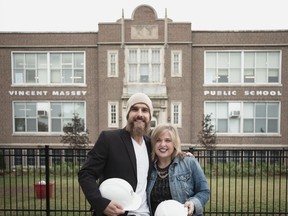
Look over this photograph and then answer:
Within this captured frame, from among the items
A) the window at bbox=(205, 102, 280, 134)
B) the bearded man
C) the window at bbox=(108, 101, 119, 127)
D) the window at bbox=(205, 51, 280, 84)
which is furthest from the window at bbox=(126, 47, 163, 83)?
the bearded man

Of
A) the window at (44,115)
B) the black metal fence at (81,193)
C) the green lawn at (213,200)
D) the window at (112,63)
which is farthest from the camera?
the window at (44,115)

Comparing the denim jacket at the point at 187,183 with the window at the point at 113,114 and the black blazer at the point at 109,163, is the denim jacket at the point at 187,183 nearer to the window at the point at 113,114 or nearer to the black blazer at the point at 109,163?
the black blazer at the point at 109,163

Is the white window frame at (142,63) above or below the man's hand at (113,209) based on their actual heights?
above

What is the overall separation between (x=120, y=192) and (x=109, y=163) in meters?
0.33

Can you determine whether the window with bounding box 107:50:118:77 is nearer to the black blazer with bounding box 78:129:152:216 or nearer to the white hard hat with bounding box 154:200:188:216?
the black blazer with bounding box 78:129:152:216

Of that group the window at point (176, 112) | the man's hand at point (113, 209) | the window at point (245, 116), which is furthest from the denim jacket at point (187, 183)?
the window at point (245, 116)

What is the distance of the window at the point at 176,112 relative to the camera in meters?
22.1

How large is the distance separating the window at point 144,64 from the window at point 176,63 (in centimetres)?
90

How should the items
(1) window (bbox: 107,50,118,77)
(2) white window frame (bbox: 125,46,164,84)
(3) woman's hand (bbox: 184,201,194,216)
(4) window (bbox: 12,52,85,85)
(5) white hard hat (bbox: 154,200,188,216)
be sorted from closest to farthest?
(5) white hard hat (bbox: 154,200,188,216) < (3) woman's hand (bbox: 184,201,194,216) < (2) white window frame (bbox: 125,46,164,84) < (1) window (bbox: 107,50,118,77) < (4) window (bbox: 12,52,85,85)

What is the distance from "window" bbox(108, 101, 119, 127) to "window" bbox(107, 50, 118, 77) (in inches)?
86.1

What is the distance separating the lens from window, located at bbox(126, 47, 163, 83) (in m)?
22.0

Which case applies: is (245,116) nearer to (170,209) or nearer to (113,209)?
(170,209)

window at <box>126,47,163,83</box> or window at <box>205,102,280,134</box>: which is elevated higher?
window at <box>126,47,163,83</box>

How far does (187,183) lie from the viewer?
2863 mm
